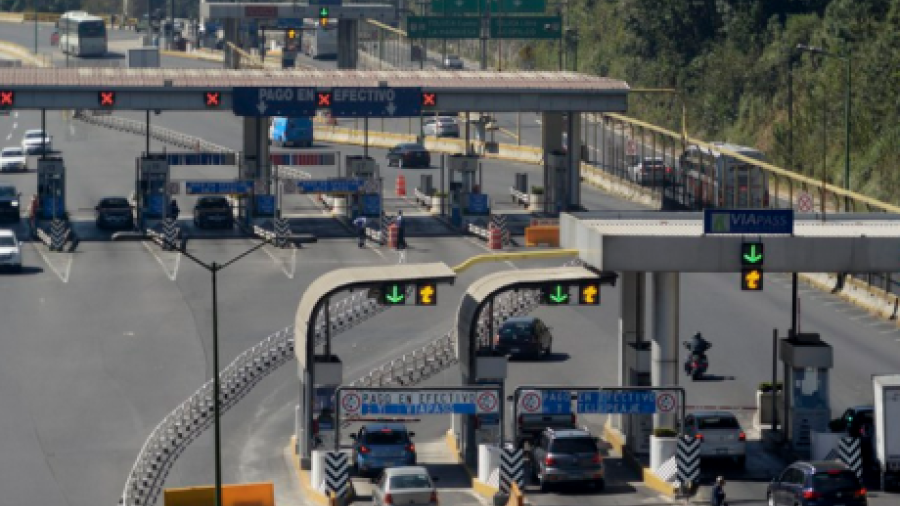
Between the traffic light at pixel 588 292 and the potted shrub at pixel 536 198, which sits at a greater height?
the traffic light at pixel 588 292

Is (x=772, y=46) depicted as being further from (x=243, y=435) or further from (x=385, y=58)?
(x=243, y=435)

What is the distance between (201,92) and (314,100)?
4.42 meters

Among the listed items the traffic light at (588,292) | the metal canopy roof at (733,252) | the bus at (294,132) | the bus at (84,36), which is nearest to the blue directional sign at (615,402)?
the traffic light at (588,292)

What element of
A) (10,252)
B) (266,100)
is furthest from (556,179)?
(10,252)

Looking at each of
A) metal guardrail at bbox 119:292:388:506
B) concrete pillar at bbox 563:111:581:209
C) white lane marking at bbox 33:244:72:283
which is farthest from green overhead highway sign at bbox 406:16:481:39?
metal guardrail at bbox 119:292:388:506

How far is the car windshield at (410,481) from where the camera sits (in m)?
45.2

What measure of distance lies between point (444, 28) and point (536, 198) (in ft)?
125

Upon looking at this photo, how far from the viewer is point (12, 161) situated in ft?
361

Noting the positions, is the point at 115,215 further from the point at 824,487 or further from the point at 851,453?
the point at 824,487

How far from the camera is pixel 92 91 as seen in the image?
86.9 metres

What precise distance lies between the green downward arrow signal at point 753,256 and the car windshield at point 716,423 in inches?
145

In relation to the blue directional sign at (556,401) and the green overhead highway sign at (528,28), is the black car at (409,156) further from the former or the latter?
the blue directional sign at (556,401)

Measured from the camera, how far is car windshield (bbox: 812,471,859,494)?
4447cm

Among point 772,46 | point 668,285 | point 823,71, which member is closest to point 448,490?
point 668,285
